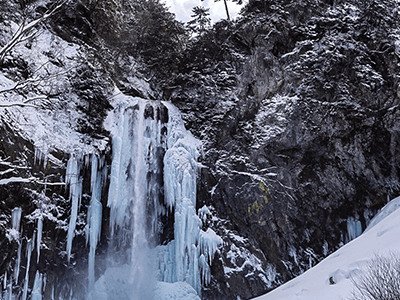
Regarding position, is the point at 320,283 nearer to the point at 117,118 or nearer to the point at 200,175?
the point at 200,175

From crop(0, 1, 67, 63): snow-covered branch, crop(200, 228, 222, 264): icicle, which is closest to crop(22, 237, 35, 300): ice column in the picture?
crop(200, 228, 222, 264): icicle

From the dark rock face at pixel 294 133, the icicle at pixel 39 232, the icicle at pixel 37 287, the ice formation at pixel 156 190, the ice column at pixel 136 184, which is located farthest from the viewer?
the dark rock face at pixel 294 133

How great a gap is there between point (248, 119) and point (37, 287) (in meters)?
11.2

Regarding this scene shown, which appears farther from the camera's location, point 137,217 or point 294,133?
point 294,133

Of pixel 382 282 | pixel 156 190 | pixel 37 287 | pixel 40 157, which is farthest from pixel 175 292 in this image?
pixel 382 282

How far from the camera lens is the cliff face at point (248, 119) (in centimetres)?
1377

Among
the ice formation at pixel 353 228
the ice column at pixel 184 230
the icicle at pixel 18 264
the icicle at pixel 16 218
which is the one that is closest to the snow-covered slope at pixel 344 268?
the ice column at pixel 184 230

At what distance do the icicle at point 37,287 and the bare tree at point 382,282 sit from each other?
413 inches

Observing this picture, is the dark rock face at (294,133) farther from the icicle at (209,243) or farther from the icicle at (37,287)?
the icicle at (37,287)

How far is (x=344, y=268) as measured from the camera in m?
7.86

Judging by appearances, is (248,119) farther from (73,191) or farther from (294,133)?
(73,191)

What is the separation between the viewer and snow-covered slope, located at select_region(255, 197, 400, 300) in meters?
7.30

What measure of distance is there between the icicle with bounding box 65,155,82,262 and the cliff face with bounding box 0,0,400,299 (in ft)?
0.91

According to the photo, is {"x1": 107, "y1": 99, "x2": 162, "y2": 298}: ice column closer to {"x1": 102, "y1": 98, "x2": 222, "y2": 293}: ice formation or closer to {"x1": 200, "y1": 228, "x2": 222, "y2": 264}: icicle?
{"x1": 102, "y1": 98, "x2": 222, "y2": 293}: ice formation
